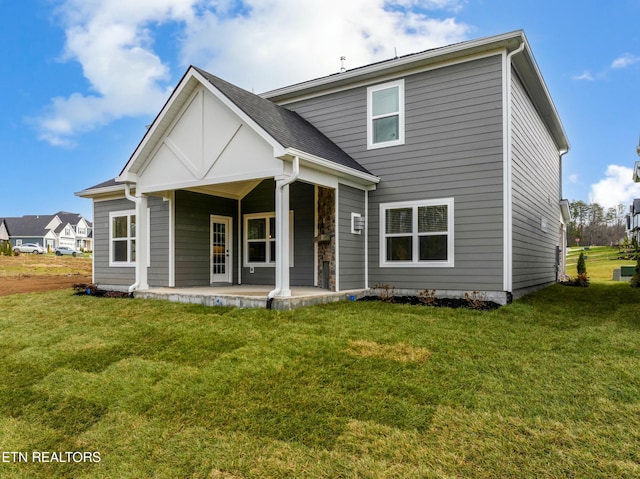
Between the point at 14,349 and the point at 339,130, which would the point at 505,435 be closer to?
the point at 14,349

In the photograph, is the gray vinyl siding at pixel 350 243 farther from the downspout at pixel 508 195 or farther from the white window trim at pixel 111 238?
the white window trim at pixel 111 238

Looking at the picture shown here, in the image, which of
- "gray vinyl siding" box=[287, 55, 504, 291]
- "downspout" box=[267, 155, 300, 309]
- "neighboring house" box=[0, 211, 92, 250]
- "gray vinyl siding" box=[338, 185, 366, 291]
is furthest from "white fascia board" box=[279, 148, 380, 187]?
"neighboring house" box=[0, 211, 92, 250]

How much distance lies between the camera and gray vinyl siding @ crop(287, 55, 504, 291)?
8391 millimetres

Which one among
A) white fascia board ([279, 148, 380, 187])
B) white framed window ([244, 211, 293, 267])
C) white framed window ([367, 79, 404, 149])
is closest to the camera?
white fascia board ([279, 148, 380, 187])

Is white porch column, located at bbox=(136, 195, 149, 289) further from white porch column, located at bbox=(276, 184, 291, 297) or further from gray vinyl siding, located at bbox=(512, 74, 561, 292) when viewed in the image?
gray vinyl siding, located at bbox=(512, 74, 561, 292)

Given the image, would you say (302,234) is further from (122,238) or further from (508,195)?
(122,238)

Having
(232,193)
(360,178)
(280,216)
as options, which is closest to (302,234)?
(360,178)

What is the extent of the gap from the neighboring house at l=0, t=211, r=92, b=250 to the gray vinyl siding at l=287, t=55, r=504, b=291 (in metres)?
57.1

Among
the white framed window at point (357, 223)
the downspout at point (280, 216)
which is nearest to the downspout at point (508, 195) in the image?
the white framed window at point (357, 223)

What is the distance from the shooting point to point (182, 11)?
467 inches

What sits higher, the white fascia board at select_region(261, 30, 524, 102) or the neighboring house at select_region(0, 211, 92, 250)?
the white fascia board at select_region(261, 30, 524, 102)

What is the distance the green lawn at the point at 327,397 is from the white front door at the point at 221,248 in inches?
178

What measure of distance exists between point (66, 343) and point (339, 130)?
285 inches

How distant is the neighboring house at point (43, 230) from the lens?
56719 mm
